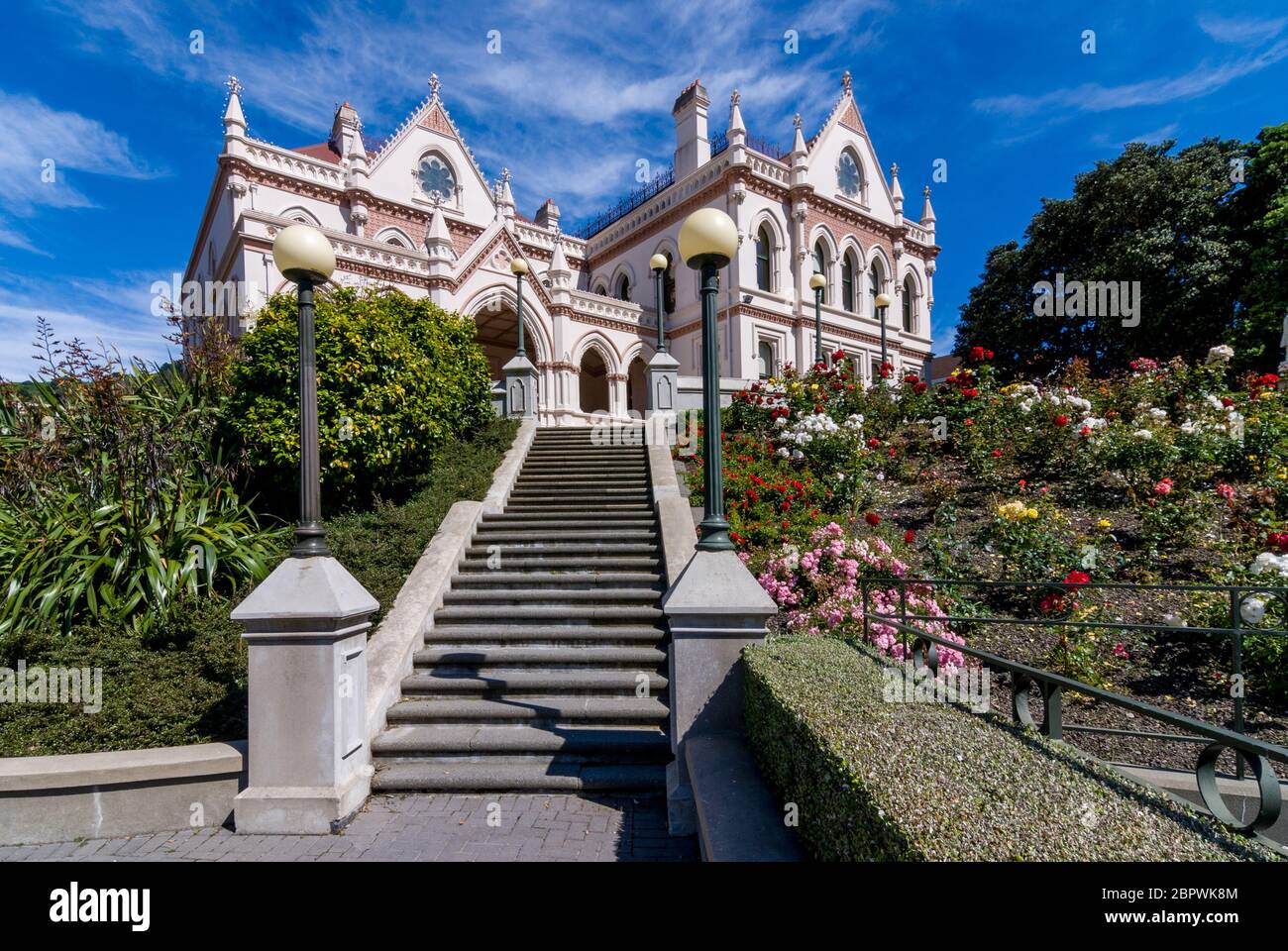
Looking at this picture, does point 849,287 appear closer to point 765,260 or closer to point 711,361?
point 765,260

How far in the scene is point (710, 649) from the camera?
14.3ft

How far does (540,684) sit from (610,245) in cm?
2672

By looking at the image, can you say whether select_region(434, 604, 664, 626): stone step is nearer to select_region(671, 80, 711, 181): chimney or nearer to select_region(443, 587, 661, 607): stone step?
select_region(443, 587, 661, 607): stone step

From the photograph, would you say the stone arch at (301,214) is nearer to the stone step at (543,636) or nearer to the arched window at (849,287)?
the stone step at (543,636)

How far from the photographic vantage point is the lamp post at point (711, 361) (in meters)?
4.57

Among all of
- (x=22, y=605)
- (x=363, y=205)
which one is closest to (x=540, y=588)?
(x=22, y=605)

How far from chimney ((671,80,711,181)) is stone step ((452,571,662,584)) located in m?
21.9

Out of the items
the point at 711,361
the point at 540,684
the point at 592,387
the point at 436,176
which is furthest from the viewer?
the point at 592,387

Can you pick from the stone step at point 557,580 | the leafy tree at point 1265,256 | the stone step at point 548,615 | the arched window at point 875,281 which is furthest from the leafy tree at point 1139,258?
the stone step at point 548,615

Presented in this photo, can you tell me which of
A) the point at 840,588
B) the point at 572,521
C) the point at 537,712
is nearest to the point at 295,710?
the point at 537,712

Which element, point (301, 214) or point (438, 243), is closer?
point (438, 243)

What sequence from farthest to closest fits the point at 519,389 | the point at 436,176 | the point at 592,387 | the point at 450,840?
1. the point at 592,387
2. the point at 436,176
3. the point at 519,389
4. the point at 450,840

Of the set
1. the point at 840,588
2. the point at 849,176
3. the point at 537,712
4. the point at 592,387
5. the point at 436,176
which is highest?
the point at 849,176

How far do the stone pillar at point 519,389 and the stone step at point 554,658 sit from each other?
864 centimetres
